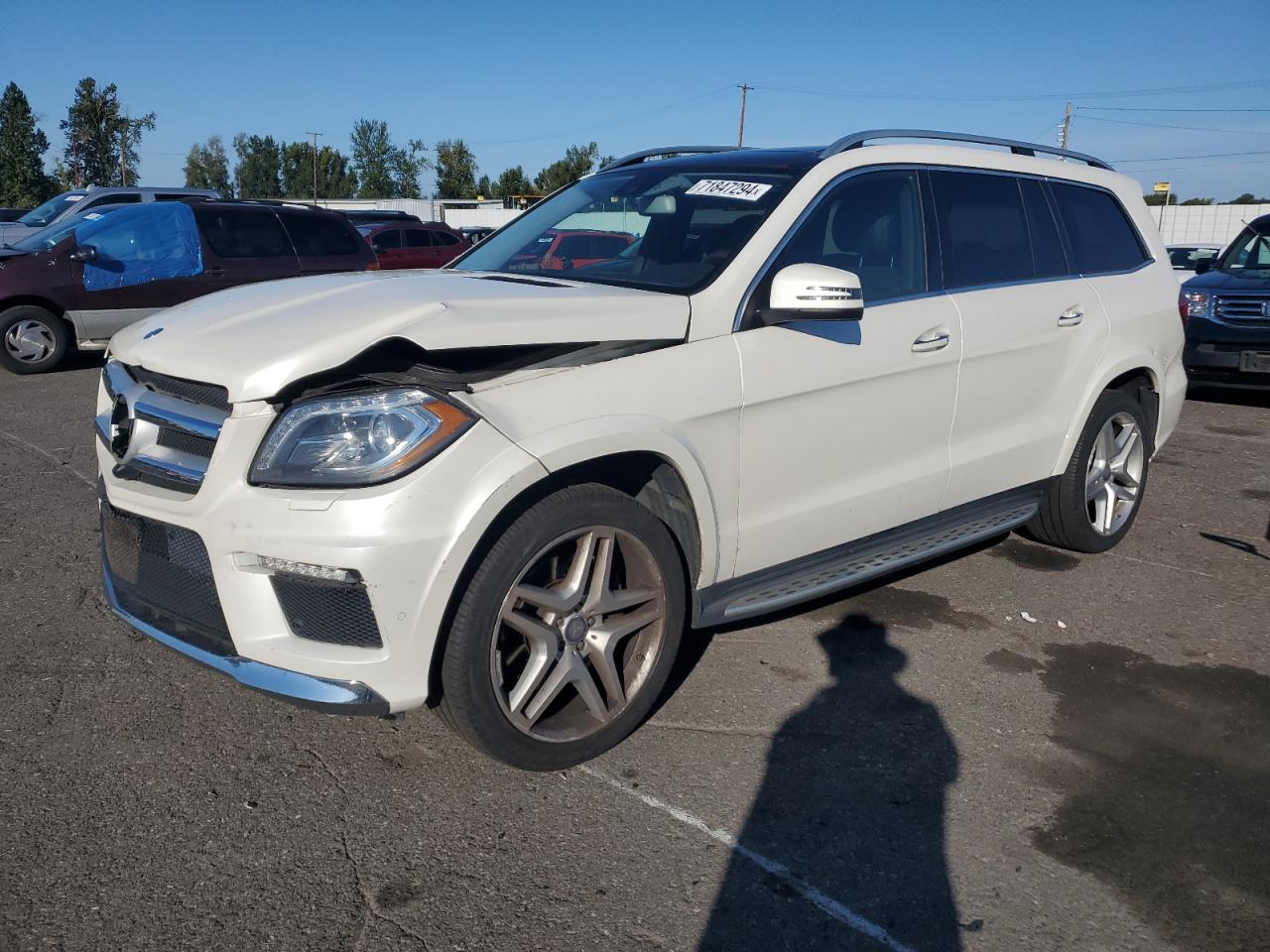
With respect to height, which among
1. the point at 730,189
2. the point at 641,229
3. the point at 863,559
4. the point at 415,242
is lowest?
the point at 863,559

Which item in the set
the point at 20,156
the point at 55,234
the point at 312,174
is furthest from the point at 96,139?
→ the point at 55,234

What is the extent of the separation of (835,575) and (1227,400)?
337 inches

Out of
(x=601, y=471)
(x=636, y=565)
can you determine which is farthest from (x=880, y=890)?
(x=601, y=471)

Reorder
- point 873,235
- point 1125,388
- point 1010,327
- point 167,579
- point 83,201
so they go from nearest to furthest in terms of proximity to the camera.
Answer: point 167,579
point 873,235
point 1010,327
point 1125,388
point 83,201

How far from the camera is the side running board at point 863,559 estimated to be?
11.6 feet

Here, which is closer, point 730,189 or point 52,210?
point 730,189

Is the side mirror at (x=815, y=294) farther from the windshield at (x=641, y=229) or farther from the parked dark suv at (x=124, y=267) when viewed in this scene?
the parked dark suv at (x=124, y=267)

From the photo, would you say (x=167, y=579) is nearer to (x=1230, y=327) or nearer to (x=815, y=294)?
(x=815, y=294)

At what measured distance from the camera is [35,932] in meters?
2.45

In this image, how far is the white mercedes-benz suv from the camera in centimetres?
274

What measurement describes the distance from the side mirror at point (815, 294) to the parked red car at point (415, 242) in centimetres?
1875

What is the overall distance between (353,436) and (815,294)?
4.93ft

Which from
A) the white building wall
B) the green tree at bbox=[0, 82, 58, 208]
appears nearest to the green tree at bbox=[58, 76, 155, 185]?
the green tree at bbox=[0, 82, 58, 208]

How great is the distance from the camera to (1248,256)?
35.0 ft
